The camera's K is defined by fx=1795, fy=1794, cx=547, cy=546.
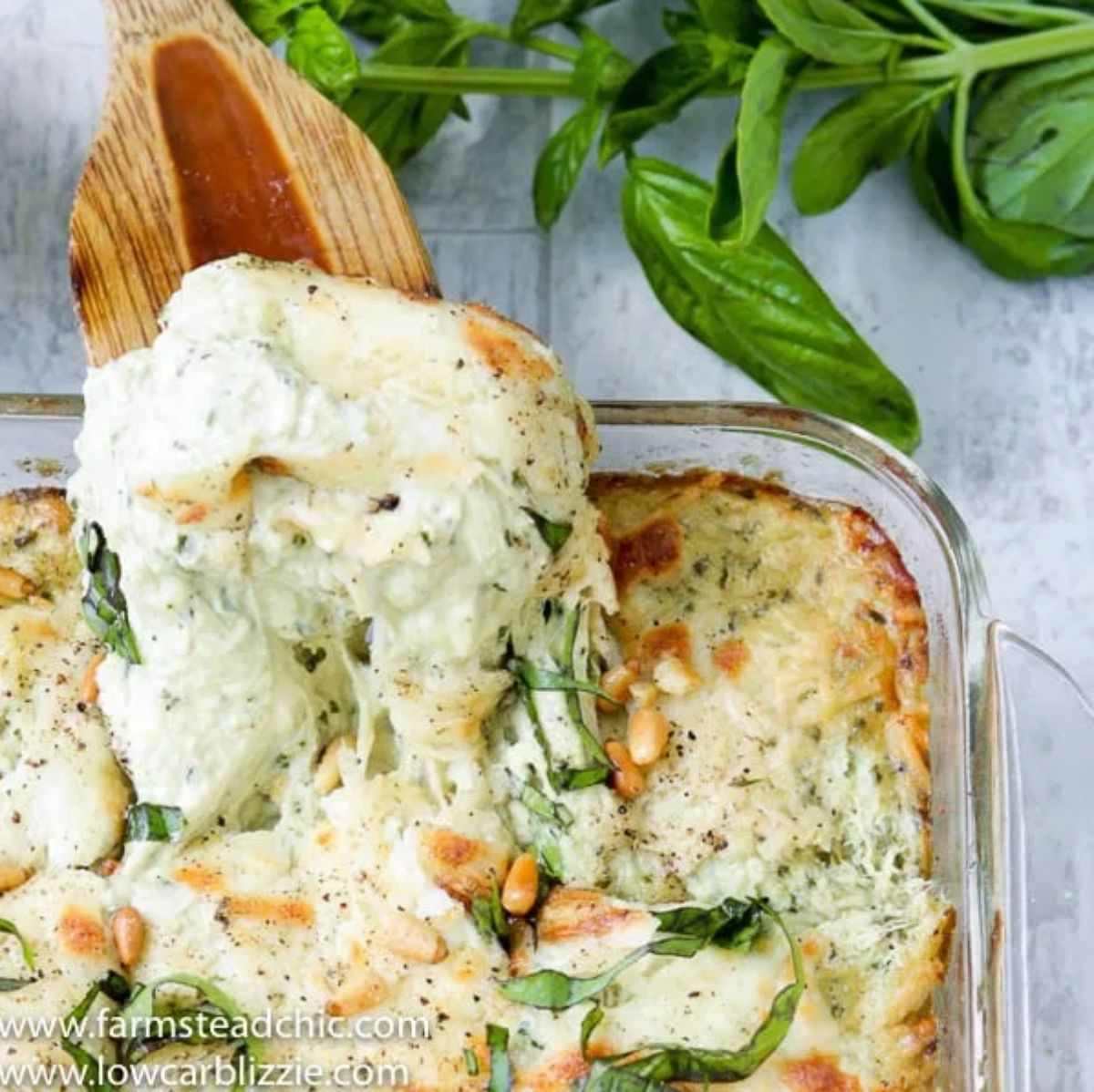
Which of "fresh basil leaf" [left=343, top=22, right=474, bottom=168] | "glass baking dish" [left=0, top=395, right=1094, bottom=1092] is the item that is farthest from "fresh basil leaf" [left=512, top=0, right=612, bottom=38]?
"glass baking dish" [left=0, top=395, right=1094, bottom=1092]

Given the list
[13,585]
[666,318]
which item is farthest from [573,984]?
[666,318]

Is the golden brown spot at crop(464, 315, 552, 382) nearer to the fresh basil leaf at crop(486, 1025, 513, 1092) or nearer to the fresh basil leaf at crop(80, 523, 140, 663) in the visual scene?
the fresh basil leaf at crop(80, 523, 140, 663)

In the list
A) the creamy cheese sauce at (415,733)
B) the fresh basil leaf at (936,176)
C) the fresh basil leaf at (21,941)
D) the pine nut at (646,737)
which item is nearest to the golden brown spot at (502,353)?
the creamy cheese sauce at (415,733)

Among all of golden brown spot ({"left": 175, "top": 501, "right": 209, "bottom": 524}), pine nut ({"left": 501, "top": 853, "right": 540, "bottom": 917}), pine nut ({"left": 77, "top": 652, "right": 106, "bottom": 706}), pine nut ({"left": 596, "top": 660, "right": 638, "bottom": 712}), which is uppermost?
golden brown spot ({"left": 175, "top": 501, "right": 209, "bottom": 524})

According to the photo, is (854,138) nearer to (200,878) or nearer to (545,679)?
(545,679)

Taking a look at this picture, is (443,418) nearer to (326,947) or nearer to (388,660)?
(388,660)

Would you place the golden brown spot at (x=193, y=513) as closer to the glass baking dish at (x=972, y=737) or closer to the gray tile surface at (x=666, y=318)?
the glass baking dish at (x=972, y=737)

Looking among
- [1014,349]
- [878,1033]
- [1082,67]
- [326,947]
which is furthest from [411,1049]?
[1082,67]
